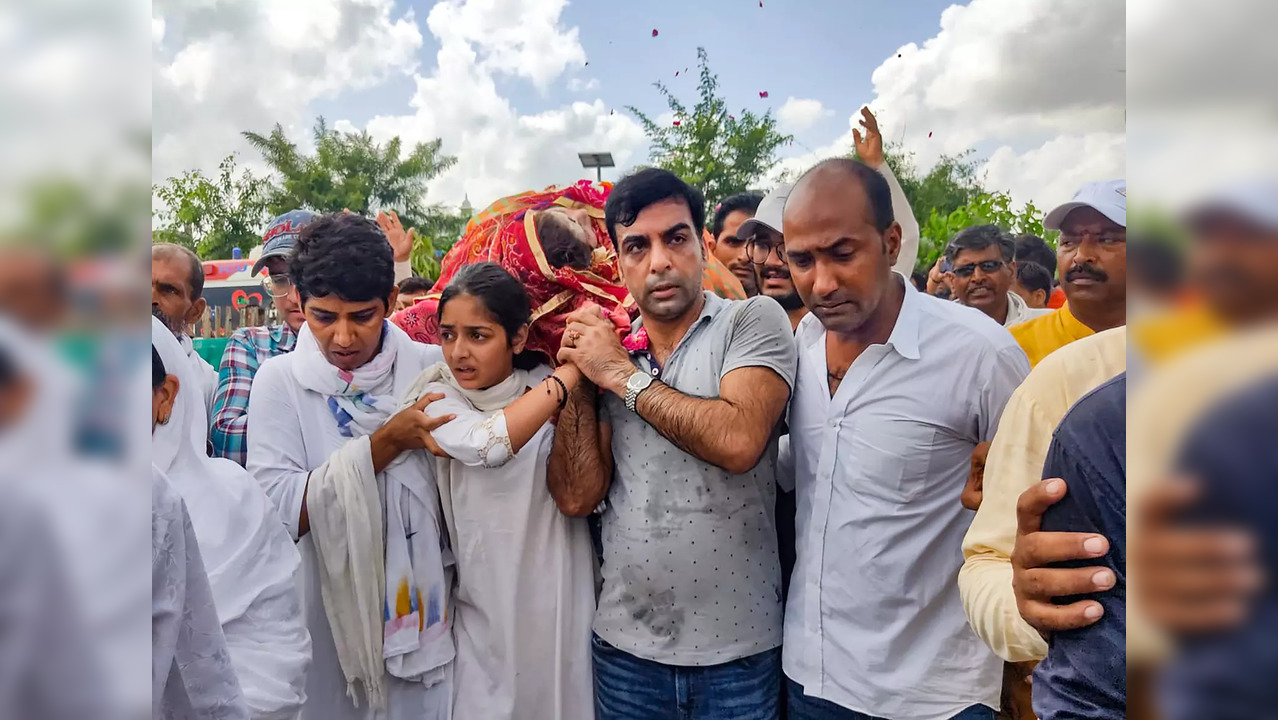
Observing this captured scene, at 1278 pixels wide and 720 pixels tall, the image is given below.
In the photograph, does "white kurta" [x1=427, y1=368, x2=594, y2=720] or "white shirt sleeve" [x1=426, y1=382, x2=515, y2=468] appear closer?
"white shirt sleeve" [x1=426, y1=382, x2=515, y2=468]

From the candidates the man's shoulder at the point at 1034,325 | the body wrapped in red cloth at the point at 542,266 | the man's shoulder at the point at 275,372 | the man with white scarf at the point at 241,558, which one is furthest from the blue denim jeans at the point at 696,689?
the man's shoulder at the point at 275,372

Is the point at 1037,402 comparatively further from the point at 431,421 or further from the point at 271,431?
the point at 271,431

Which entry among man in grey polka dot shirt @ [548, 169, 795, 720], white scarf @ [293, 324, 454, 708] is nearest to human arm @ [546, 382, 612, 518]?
man in grey polka dot shirt @ [548, 169, 795, 720]

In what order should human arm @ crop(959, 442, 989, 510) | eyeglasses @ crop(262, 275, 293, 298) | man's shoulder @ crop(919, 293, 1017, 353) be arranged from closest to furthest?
human arm @ crop(959, 442, 989, 510) < man's shoulder @ crop(919, 293, 1017, 353) < eyeglasses @ crop(262, 275, 293, 298)

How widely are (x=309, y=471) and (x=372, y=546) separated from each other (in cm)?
26

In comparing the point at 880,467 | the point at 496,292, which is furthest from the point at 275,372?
the point at 880,467

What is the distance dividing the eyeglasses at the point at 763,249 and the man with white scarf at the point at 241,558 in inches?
67.5

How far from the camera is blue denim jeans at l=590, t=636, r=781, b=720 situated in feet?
5.97

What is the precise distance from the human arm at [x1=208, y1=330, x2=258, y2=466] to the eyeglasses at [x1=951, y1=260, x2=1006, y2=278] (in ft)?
6.37

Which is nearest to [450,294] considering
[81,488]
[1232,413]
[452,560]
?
[452,560]

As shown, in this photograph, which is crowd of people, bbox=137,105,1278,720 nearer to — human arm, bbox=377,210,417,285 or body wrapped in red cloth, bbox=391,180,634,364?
body wrapped in red cloth, bbox=391,180,634,364

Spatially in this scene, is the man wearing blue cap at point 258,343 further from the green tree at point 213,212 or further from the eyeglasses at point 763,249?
the eyeglasses at point 763,249

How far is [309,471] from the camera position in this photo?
1991 millimetres

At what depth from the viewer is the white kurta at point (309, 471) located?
6.43ft
